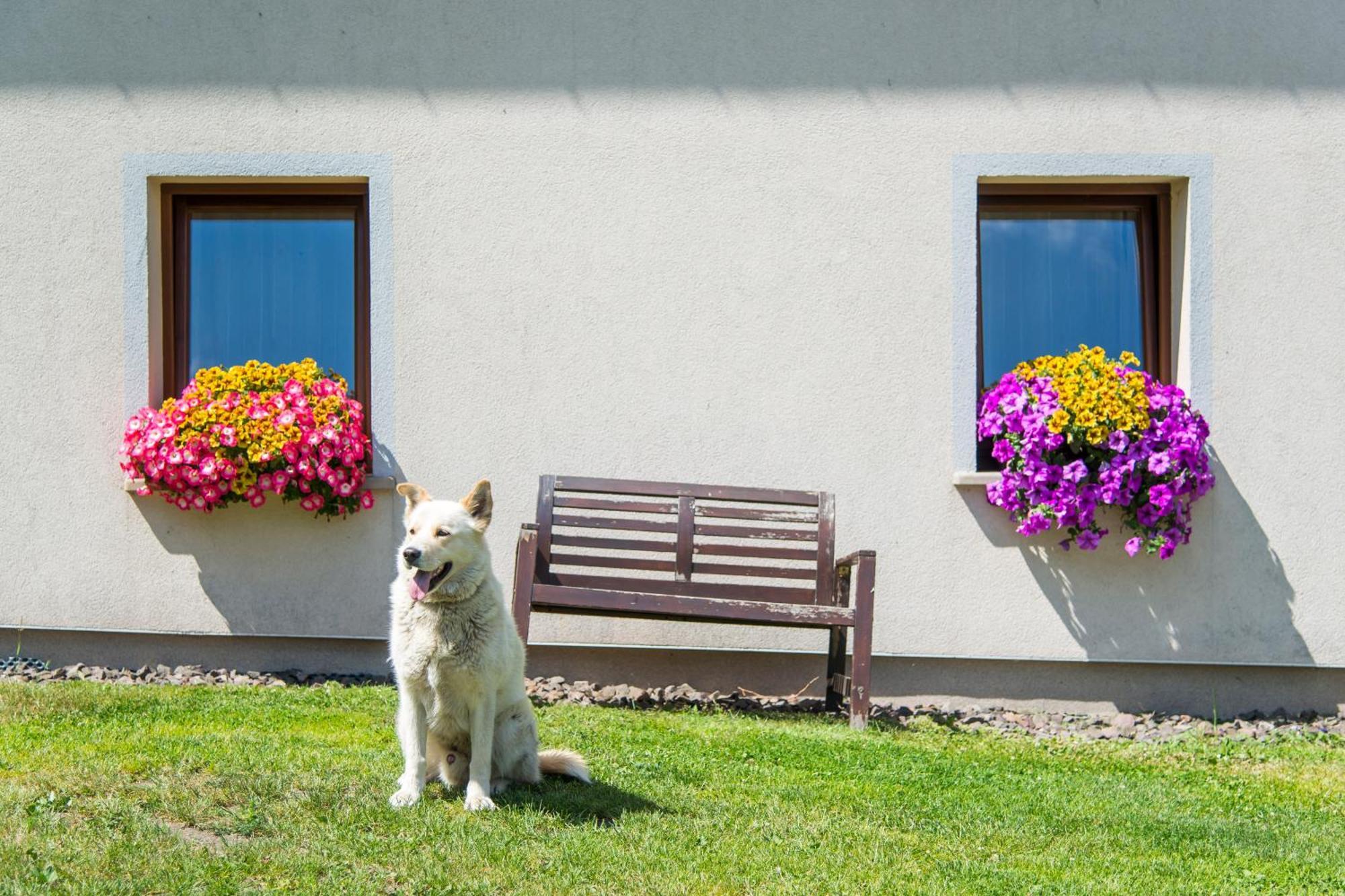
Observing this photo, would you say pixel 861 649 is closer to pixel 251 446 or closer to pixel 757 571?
pixel 757 571

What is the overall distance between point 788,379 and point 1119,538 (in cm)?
207

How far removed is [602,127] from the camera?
7.57 metres

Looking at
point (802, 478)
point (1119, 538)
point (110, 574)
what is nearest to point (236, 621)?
point (110, 574)

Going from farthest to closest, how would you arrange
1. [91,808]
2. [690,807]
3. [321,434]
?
[321,434], [690,807], [91,808]

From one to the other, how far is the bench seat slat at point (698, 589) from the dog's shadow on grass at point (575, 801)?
2.15 metres

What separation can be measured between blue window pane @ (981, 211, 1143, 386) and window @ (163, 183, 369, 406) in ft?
12.5

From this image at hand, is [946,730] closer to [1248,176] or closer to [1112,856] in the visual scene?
[1112,856]

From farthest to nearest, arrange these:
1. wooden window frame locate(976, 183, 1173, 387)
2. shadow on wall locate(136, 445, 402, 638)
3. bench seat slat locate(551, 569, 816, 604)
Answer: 1. wooden window frame locate(976, 183, 1173, 387)
2. shadow on wall locate(136, 445, 402, 638)
3. bench seat slat locate(551, 569, 816, 604)

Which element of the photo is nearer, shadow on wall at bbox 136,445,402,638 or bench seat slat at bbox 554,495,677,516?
bench seat slat at bbox 554,495,677,516

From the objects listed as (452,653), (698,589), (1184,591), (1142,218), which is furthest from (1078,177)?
(452,653)

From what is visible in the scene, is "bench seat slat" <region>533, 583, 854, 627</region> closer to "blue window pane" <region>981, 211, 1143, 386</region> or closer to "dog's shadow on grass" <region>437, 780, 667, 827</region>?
"dog's shadow on grass" <region>437, 780, 667, 827</region>

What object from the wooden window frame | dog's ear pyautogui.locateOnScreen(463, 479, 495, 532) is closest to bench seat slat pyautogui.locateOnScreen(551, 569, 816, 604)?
the wooden window frame

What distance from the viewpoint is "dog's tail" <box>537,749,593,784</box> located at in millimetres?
4762

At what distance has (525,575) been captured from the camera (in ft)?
21.8
